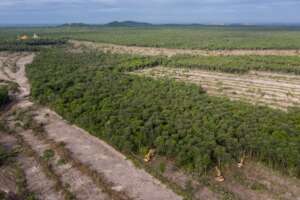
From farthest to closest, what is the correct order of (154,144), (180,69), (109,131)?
(180,69), (109,131), (154,144)

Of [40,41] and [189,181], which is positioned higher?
[40,41]

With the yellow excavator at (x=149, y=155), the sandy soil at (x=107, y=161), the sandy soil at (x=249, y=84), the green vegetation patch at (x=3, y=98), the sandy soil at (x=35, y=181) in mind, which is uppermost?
the sandy soil at (x=249, y=84)

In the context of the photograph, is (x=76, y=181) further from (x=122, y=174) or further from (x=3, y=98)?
(x=3, y=98)

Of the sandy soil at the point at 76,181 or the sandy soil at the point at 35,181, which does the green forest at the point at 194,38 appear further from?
the sandy soil at the point at 35,181

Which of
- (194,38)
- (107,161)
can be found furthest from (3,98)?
(194,38)

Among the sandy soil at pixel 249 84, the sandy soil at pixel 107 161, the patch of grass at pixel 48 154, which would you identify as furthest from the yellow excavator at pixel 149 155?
the sandy soil at pixel 249 84

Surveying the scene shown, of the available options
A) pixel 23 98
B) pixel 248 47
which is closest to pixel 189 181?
pixel 23 98

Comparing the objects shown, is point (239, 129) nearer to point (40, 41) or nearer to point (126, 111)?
point (126, 111)
